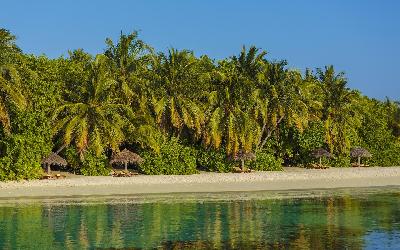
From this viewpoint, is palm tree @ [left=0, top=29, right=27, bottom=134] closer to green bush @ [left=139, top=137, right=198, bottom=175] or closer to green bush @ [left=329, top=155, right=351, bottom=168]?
green bush @ [left=139, top=137, right=198, bottom=175]

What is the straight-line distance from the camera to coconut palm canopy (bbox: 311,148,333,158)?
5389 cm

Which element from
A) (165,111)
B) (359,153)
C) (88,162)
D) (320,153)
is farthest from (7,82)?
(359,153)

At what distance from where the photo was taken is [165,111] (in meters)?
47.7

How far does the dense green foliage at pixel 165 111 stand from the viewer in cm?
4103

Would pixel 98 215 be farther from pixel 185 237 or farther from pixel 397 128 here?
pixel 397 128

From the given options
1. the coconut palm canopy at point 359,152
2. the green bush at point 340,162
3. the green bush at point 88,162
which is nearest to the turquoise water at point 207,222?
the green bush at point 88,162

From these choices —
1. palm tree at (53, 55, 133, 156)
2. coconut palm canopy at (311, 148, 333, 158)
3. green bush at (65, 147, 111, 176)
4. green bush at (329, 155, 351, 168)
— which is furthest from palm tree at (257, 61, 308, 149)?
green bush at (65, 147, 111, 176)

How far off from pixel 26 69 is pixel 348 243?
92.3ft

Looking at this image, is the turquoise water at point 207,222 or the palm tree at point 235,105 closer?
the turquoise water at point 207,222

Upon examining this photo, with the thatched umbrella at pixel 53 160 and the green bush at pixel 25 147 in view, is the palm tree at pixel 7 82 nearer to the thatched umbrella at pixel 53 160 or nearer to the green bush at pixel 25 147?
the green bush at pixel 25 147

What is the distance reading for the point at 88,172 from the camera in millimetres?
43625

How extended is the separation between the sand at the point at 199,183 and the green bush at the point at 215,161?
6.77 feet

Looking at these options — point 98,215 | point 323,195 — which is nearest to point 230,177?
point 323,195

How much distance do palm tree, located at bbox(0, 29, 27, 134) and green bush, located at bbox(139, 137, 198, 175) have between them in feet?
34.0
